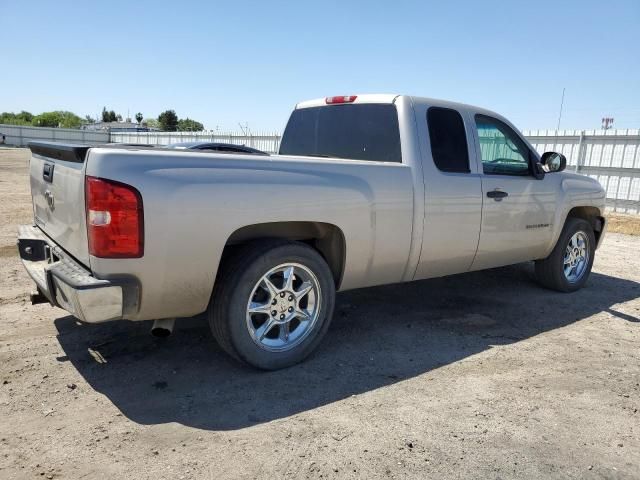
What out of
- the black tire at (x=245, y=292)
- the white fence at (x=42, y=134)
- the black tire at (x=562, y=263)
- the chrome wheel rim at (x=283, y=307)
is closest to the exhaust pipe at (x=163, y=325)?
the black tire at (x=245, y=292)

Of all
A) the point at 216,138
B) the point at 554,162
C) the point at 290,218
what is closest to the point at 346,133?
the point at 290,218

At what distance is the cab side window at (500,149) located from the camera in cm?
496

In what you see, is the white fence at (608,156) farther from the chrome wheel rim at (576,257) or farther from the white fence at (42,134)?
the white fence at (42,134)

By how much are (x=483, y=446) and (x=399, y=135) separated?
2.50 meters

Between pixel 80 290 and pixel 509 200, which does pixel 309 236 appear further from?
pixel 509 200

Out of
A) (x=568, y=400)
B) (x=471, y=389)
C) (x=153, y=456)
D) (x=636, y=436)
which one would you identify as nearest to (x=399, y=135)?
(x=471, y=389)

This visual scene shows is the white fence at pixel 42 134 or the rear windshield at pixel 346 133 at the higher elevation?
the rear windshield at pixel 346 133

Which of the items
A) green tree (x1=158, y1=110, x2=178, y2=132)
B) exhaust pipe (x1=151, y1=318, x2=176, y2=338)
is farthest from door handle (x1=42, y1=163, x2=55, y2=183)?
green tree (x1=158, y1=110, x2=178, y2=132)

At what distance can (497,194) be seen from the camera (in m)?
4.82

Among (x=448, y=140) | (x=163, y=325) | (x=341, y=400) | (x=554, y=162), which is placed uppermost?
(x=448, y=140)

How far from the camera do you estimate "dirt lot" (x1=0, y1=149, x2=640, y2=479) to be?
2.66m

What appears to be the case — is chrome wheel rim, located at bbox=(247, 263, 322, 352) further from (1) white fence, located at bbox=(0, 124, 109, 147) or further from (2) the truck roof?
(1) white fence, located at bbox=(0, 124, 109, 147)

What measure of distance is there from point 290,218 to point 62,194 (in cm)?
147

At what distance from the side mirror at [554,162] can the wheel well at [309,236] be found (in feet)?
9.19
